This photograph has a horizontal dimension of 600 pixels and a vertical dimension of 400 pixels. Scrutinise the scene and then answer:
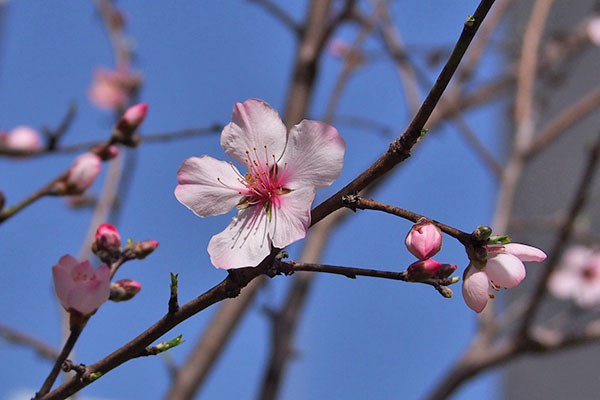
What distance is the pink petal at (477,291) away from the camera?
17.6 inches

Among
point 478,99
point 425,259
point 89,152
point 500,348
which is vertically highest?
point 478,99

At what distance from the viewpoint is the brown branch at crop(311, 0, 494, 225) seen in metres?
0.37

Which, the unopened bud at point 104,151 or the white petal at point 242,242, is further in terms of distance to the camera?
the unopened bud at point 104,151

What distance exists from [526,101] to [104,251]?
4.75 ft

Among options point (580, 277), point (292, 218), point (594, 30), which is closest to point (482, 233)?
point (292, 218)

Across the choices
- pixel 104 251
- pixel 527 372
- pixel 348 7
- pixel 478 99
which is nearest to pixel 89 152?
pixel 104 251

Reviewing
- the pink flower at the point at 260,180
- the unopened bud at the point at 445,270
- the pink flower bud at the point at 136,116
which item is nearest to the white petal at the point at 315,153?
the pink flower at the point at 260,180

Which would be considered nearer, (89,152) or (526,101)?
(89,152)

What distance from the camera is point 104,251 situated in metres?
0.52

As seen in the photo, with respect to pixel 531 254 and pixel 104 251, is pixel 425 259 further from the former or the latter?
A: pixel 104 251

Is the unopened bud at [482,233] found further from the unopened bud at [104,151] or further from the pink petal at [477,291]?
the unopened bud at [104,151]

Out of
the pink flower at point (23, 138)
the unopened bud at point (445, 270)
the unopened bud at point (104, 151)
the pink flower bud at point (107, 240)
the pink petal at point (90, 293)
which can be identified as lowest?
the pink petal at point (90, 293)

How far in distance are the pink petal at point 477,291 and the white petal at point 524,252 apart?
0.04 meters

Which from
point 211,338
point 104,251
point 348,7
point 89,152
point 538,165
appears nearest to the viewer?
point 104,251
